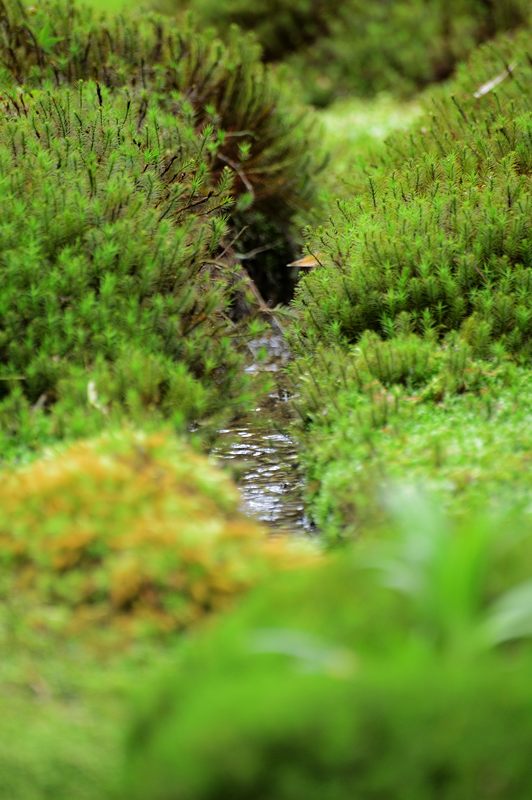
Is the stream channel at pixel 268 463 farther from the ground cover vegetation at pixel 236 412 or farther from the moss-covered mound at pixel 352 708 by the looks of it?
the moss-covered mound at pixel 352 708

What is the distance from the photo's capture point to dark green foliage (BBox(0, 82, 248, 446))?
15.5ft

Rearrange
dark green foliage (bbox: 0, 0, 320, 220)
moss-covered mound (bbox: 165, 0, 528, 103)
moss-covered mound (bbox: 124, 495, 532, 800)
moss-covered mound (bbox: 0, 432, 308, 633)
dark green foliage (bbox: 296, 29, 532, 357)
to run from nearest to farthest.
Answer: moss-covered mound (bbox: 124, 495, 532, 800)
moss-covered mound (bbox: 0, 432, 308, 633)
dark green foliage (bbox: 296, 29, 532, 357)
dark green foliage (bbox: 0, 0, 320, 220)
moss-covered mound (bbox: 165, 0, 528, 103)

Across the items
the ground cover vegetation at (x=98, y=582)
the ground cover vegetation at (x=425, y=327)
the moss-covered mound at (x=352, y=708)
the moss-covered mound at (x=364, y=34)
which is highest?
the moss-covered mound at (x=352, y=708)

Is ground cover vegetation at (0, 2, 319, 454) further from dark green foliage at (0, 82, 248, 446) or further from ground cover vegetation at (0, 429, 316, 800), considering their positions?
ground cover vegetation at (0, 429, 316, 800)

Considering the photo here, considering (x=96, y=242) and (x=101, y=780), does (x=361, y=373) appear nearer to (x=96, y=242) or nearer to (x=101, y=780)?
(x=96, y=242)

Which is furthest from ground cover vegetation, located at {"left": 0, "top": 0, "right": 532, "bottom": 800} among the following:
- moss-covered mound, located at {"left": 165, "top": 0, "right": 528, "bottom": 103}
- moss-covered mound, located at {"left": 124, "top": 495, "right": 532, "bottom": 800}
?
moss-covered mound, located at {"left": 165, "top": 0, "right": 528, "bottom": 103}

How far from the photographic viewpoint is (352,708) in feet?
7.89

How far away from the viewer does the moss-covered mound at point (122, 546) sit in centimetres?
329

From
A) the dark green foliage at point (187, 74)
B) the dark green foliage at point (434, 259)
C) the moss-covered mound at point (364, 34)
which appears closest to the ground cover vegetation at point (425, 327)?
the dark green foliage at point (434, 259)

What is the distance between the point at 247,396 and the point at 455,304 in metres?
1.25

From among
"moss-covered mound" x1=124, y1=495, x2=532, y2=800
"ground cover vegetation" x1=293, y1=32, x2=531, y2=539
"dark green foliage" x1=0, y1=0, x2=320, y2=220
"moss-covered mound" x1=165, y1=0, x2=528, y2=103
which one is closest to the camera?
"moss-covered mound" x1=124, y1=495, x2=532, y2=800

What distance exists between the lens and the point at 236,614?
9.46 feet

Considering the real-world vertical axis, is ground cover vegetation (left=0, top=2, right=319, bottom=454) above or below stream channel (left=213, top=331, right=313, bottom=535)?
above

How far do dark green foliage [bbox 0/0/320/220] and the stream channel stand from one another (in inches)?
74.8
